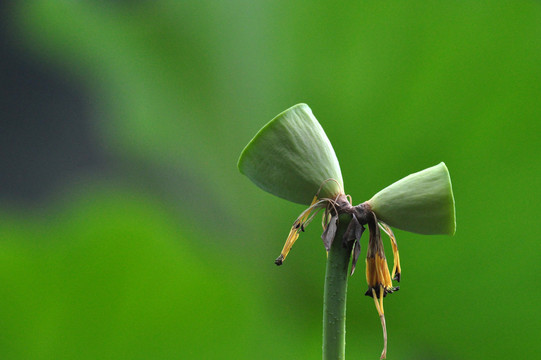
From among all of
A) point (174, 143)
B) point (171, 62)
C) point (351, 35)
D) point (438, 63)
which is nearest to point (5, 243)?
point (174, 143)

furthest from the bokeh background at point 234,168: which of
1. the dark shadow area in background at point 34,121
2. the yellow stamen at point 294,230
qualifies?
the yellow stamen at point 294,230

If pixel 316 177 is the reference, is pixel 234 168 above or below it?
above

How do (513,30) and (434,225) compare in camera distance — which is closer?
(434,225)

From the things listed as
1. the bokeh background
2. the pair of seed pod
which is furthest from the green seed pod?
the bokeh background

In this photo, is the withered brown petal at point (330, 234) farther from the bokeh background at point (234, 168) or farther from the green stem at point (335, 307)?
the bokeh background at point (234, 168)

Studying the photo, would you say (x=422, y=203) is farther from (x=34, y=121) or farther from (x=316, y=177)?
(x=34, y=121)

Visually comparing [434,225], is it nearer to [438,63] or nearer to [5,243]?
[438,63]

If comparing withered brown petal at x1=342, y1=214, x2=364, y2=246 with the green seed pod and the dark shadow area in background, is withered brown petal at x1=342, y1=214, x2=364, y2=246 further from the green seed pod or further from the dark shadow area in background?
the dark shadow area in background

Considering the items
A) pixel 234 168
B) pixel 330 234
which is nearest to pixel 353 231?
pixel 330 234
